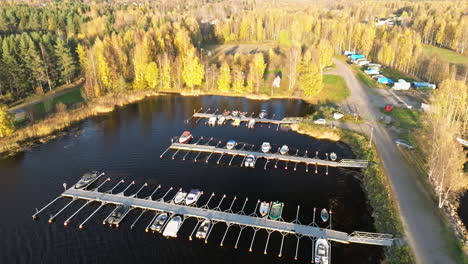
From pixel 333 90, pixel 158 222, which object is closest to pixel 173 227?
pixel 158 222

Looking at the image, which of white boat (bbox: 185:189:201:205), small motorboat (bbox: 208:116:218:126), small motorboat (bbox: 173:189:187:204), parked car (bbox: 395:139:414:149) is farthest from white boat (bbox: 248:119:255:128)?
parked car (bbox: 395:139:414:149)

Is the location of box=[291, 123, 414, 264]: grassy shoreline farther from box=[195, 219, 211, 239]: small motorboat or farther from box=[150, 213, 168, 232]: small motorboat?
box=[150, 213, 168, 232]: small motorboat

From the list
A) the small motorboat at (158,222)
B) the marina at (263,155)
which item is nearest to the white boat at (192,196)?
the small motorboat at (158,222)

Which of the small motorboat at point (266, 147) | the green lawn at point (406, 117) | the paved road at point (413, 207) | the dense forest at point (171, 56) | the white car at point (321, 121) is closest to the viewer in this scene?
the paved road at point (413, 207)

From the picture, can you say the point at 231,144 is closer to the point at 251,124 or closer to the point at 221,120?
the point at 251,124

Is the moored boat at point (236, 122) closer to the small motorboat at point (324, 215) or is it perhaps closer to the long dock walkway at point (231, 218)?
the long dock walkway at point (231, 218)

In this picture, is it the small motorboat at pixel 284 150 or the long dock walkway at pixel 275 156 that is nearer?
the long dock walkway at pixel 275 156
